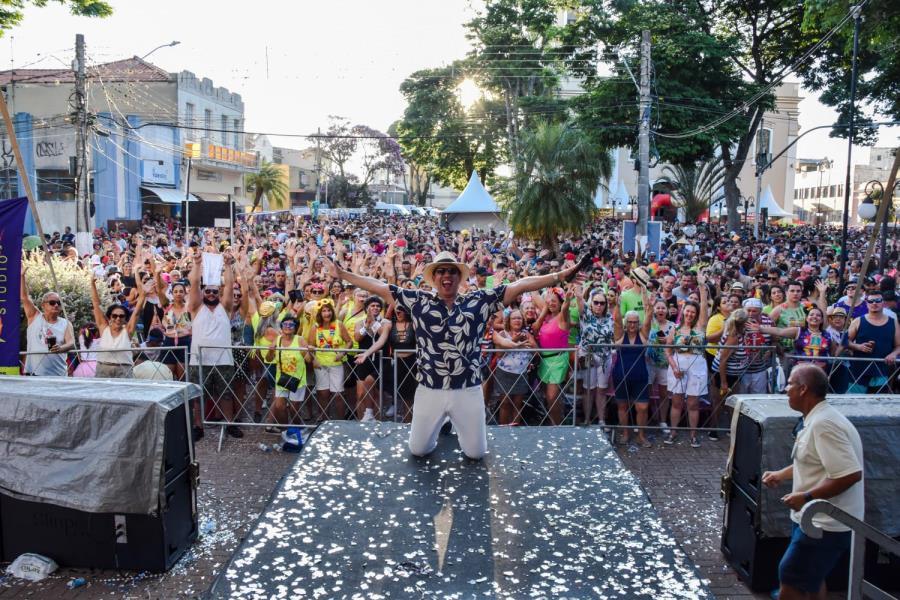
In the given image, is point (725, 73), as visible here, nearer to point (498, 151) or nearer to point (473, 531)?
point (498, 151)

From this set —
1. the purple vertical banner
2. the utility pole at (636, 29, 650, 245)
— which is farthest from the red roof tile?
the purple vertical banner

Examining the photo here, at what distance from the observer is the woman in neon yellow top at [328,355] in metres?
8.25

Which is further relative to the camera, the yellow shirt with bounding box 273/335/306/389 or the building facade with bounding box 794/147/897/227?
the building facade with bounding box 794/147/897/227

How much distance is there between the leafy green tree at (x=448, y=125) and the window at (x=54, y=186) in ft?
59.4

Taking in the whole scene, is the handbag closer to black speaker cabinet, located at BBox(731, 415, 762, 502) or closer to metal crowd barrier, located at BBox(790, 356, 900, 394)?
black speaker cabinet, located at BBox(731, 415, 762, 502)

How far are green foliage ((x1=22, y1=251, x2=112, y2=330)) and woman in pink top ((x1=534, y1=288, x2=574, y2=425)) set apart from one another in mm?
6330

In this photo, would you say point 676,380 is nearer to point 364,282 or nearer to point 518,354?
point 518,354

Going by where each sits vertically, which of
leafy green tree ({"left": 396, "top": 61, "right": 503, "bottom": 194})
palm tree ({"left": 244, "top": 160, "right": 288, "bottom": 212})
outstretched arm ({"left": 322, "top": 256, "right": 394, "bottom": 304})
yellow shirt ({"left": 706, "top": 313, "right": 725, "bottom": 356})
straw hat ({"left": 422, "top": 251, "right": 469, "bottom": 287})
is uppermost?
leafy green tree ({"left": 396, "top": 61, "right": 503, "bottom": 194})

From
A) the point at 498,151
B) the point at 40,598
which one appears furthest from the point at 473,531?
the point at 498,151

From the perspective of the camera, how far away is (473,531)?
161 inches

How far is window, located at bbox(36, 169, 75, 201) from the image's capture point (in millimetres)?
33625

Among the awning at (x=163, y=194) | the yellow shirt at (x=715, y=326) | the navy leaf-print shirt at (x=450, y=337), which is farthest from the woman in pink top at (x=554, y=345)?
the awning at (x=163, y=194)

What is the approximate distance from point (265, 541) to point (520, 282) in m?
2.46

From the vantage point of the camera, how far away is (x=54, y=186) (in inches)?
1325
